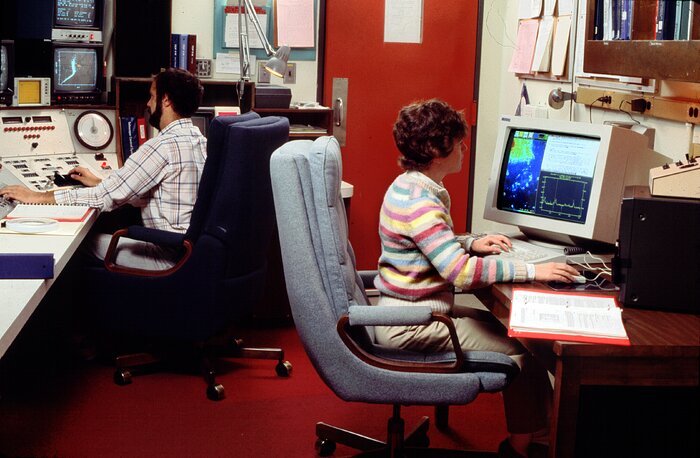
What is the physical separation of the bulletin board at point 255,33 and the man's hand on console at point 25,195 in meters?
1.33

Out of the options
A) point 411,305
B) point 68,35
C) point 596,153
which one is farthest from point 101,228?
point 596,153

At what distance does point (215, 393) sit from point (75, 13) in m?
1.70

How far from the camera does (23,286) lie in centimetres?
216

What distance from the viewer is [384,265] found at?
7.94 ft

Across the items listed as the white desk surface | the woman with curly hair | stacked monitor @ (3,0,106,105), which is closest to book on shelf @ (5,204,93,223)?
the white desk surface

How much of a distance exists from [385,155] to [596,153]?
6.95ft

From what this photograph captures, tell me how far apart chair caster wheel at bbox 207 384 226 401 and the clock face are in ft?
4.17

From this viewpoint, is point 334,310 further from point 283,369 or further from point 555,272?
point 283,369

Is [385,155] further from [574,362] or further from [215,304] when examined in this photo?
[574,362]

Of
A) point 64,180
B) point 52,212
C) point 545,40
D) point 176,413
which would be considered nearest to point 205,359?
point 176,413

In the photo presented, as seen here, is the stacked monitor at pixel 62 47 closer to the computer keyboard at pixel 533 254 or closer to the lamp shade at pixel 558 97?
the lamp shade at pixel 558 97

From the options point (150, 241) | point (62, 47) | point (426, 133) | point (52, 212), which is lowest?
point (150, 241)

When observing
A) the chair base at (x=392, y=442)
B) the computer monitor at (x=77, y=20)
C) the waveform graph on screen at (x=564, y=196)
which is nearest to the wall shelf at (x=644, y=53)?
the waveform graph on screen at (x=564, y=196)

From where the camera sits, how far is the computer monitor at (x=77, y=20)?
3793mm
